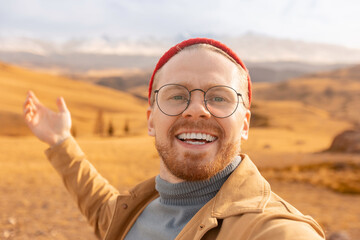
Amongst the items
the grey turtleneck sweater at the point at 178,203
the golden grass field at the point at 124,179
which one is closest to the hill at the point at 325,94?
the golden grass field at the point at 124,179

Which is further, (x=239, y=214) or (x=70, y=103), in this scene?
(x=70, y=103)

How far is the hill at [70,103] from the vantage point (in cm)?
2762

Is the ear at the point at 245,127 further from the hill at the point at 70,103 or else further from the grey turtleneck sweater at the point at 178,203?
the hill at the point at 70,103

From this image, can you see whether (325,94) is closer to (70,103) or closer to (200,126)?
(70,103)

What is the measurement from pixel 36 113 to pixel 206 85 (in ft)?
5.81

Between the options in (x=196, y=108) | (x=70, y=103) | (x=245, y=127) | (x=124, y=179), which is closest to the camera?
(x=196, y=108)

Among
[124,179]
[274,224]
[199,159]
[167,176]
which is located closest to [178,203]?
[167,176]

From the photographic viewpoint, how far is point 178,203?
2012 millimetres

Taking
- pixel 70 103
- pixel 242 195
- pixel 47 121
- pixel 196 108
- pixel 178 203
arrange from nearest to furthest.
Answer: pixel 242 195 < pixel 196 108 < pixel 178 203 < pixel 47 121 < pixel 70 103

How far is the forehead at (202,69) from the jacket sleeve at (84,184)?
1.19 metres

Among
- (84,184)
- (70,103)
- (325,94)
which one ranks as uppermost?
(84,184)

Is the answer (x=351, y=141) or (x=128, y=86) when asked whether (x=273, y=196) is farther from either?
(x=128, y=86)

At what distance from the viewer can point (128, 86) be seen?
5212 inches

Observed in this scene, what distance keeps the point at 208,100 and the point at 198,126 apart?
6.4 inches
